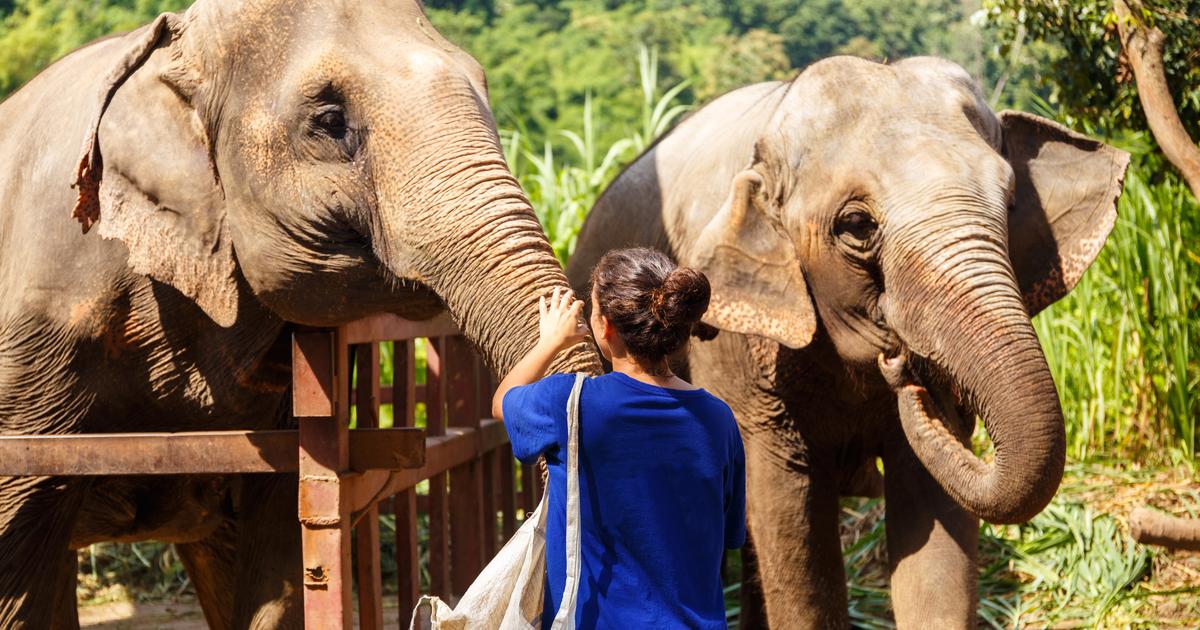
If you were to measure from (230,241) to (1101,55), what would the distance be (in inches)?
159

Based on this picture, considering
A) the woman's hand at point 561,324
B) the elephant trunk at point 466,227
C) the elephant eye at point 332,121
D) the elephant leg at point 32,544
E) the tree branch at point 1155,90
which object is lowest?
the elephant leg at point 32,544

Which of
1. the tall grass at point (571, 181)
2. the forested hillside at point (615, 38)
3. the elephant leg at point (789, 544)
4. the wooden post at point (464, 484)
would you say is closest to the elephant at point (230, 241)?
the wooden post at point (464, 484)

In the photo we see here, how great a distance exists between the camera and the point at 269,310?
376cm

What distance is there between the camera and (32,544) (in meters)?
3.84

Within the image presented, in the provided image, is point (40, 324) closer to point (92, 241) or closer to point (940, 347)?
point (92, 241)

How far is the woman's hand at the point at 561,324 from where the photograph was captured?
105 inches

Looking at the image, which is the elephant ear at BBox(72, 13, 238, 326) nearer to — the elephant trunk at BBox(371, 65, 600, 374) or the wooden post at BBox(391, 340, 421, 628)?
the elephant trunk at BBox(371, 65, 600, 374)

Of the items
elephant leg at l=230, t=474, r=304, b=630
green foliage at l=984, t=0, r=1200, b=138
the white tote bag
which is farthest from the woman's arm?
green foliage at l=984, t=0, r=1200, b=138

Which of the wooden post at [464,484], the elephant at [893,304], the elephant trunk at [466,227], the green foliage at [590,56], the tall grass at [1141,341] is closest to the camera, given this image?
the elephant trunk at [466,227]

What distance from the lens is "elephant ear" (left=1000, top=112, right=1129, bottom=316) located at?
4.46 meters

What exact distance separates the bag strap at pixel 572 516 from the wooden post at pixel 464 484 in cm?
267

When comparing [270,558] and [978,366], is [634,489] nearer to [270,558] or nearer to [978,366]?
[978,366]

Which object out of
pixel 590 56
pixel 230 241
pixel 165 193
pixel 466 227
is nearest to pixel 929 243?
pixel 466 227

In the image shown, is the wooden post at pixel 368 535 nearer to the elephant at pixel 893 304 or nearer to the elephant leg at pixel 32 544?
the elephant leg at pixel 32 544
